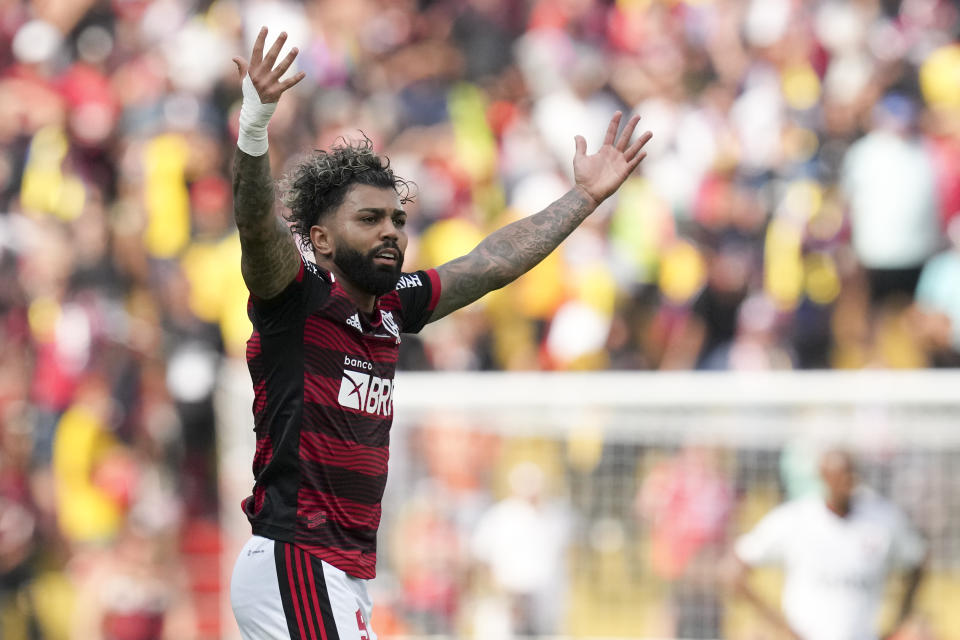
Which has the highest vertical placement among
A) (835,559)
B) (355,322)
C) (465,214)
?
(465,214)

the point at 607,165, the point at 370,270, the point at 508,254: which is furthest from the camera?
the point at 607,165

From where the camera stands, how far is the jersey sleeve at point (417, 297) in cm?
546

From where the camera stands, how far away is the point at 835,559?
858 centimetres

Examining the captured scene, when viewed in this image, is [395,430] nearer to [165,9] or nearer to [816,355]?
[816,355]

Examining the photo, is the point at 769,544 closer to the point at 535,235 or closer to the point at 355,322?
the point at 535,235

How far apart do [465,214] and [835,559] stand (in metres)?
5.39

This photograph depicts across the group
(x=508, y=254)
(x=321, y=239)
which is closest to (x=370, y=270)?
(x=321, y=239)

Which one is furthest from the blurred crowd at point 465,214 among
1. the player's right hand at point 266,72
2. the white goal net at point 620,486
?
the player's right hand at point 266,72

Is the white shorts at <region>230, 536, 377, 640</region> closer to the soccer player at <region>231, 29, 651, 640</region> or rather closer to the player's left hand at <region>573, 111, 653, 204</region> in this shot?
the soccer player at <region>231, 29, 651, 640</region>

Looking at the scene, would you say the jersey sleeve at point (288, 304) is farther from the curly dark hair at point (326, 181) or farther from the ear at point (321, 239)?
the curly dark hair at point (326, 181)

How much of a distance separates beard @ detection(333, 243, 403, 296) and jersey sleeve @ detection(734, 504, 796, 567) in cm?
452

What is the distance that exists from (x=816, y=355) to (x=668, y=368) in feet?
3.70

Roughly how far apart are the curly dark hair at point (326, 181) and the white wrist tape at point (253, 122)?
0.60 m

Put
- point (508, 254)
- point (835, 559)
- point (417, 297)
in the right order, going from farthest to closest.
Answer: point (835, 559), point (508, 254), point (417, 297)
